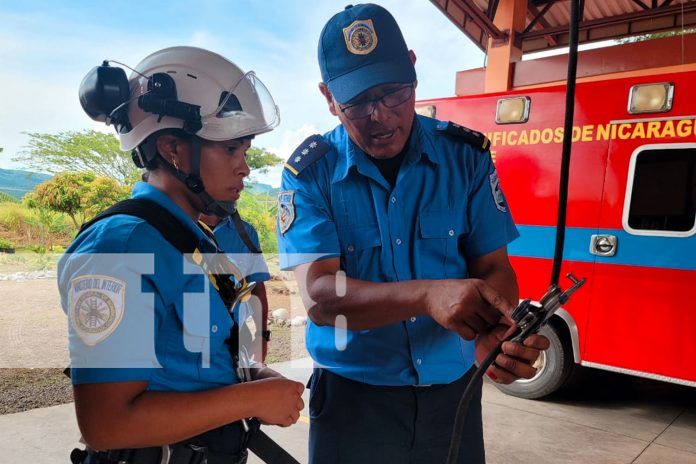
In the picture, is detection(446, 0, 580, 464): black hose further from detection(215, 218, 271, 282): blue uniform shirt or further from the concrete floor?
the concrete floor

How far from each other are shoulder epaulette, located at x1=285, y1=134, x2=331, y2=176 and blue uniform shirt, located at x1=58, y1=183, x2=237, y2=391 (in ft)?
1.44

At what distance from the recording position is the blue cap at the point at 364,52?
1311mm

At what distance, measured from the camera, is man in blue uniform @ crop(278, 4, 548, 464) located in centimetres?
133

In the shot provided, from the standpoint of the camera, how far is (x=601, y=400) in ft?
14.7

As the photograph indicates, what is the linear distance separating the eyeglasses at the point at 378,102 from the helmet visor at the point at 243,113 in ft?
0.67

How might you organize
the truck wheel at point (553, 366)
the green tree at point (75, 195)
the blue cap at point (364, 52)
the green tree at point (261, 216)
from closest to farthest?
the blue cap at point (364, 52), the truck wheel at point (553, 366), the green tree at point (75, 195), the green tree at point (261, 216)

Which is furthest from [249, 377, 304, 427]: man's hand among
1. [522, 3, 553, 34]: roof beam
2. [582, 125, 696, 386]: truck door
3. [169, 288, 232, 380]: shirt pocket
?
[522, 3, 553, 34]: roof beam

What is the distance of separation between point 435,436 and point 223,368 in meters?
0.57

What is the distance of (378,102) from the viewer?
1.34 meters

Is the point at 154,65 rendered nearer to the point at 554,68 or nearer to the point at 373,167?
the point at 373,167

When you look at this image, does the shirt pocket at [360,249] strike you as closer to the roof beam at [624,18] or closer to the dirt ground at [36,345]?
the dirt ground at [36,345]

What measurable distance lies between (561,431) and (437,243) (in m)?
2.97

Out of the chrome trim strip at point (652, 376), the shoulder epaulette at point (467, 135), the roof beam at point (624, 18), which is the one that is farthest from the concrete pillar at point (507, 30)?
the shoulder epaulette at point (467, 135)

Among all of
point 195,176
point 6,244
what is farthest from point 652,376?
point 6,244
